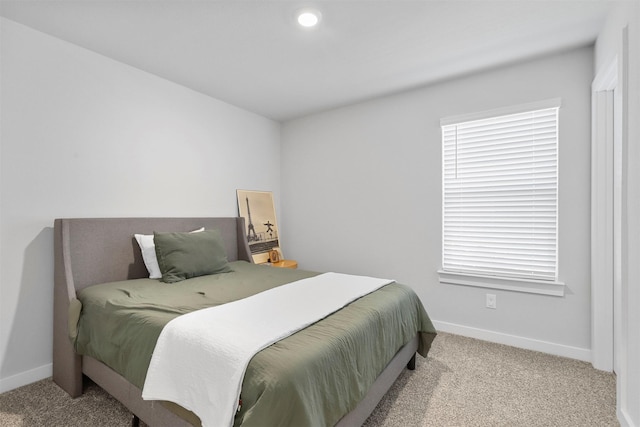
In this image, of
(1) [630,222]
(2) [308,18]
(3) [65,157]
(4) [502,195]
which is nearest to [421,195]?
(4) [502,195]

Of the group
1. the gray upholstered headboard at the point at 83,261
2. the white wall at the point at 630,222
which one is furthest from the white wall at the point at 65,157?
the white wall at the point at 630,222

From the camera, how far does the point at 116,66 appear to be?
264 centimetres

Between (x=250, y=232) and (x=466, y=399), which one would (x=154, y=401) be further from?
(x=250, y=232)

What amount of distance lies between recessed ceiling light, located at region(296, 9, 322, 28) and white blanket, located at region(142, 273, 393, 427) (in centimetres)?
185

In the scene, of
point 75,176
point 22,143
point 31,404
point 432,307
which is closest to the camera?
point 31,404

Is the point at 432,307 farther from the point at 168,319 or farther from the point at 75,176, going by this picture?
the point at 75,176

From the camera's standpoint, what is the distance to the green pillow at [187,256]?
97.1 inches

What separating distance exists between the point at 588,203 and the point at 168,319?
3134 millimetres

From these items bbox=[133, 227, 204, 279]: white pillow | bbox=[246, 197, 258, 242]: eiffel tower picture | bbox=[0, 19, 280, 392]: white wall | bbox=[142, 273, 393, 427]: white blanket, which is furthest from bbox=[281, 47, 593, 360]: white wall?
bbox=[133, 227, 204, 279]: white pillow

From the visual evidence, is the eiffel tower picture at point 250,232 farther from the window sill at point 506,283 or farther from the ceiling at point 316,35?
the window sill at point 506,283

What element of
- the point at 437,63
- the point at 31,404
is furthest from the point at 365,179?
the point at 31,404

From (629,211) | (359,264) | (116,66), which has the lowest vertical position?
(359,264)

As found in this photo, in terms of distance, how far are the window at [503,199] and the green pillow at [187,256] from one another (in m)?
2.22

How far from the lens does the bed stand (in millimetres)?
1172
